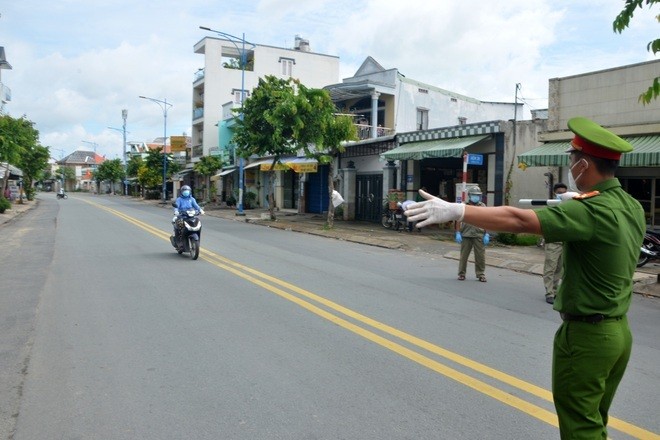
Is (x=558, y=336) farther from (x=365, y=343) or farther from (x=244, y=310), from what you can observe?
(x=244, y=310)

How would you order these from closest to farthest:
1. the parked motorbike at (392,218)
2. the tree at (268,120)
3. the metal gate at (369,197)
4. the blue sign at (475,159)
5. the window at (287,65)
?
1. the blue sign at (475,159)
2. the parked motorbike at (392,218)
3. the tree at (268,120)
4. the metal gate at (369,197)
5. the window at (287,65)

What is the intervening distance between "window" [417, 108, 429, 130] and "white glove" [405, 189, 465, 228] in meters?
30.8

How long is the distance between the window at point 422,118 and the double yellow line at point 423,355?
80.2ft

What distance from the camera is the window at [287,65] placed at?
50969 mm

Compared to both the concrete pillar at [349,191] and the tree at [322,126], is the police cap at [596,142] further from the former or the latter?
the concrete pillar at [349,191]

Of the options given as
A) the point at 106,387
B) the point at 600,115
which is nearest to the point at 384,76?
the point at 600,115

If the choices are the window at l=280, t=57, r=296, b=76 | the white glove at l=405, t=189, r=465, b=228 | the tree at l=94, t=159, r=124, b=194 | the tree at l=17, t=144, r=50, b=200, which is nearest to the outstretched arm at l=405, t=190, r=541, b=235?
the white glove at l=405, t=189, r=465, b=228

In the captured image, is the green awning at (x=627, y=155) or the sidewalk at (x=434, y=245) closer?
the sidewalk at (x=434, y=245)

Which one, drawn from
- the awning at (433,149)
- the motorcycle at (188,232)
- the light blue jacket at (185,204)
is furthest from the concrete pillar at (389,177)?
the motorcycle at (188,232)

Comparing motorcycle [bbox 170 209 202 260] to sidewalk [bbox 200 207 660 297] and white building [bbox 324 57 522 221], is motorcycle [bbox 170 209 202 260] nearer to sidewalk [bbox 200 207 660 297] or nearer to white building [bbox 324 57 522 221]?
sidewalk [bbox 200 207 660 297]

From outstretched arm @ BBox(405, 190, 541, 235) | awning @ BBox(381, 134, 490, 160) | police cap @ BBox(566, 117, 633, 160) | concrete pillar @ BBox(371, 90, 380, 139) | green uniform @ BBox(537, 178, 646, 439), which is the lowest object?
green uniform @ BBox(537, 178, 646, 439)

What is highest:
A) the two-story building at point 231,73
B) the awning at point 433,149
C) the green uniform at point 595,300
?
the two-story building at point 231,73

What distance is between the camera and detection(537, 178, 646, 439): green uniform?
8.29 ft

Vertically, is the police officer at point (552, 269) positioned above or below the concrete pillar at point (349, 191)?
below
